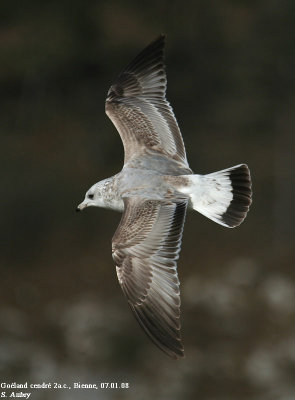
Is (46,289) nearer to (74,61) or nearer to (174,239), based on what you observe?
(74,61)

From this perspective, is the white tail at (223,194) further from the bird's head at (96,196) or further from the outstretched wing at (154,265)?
the bird's head at (96,196)

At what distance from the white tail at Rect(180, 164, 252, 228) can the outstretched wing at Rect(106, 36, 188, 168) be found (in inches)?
14.6

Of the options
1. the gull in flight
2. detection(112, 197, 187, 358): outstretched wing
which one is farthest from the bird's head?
detection(112, 197, 187, 358): outstretched wing

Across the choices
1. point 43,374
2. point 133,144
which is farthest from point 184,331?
point 133,144

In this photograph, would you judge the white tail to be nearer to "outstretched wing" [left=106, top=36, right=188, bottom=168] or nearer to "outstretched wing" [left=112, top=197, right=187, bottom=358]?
"outstretched wing" [left=112, top=197, right=187, bottom=358]

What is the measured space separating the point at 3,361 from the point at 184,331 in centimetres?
175

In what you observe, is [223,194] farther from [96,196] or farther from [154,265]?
[96,196]

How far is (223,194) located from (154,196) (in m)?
0.47

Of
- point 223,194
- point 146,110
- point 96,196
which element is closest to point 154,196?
point 223,194

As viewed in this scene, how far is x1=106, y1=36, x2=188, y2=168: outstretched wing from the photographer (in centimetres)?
521

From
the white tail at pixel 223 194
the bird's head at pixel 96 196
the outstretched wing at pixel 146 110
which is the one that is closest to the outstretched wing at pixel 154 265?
the white tail at pixel 223 194

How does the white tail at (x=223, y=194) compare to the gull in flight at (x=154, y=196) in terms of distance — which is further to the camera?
the white tail at (x=223, y=194)

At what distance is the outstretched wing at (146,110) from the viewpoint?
521cm

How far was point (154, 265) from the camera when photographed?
14.3 feet
